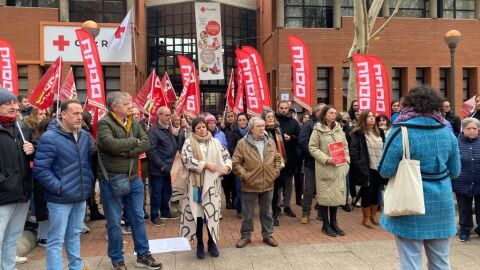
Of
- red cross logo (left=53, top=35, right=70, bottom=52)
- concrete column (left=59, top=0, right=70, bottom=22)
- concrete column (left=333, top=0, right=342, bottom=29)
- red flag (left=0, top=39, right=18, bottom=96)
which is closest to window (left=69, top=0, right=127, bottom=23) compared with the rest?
concrete column (left=59, top=0, right=70, bottom=22)

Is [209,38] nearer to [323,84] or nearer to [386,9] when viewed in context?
[323,84]

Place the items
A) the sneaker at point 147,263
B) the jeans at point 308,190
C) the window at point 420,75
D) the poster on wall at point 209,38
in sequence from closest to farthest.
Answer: the sneaker at point 147,263 → the jeans at point 308,190 → the poster on wall at point 209,38 → the window at point 420,75

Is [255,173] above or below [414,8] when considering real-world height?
below

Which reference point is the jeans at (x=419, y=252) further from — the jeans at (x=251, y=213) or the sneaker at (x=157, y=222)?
the sneaker at (x=157, y=222)

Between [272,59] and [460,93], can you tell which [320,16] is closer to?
[272,59]

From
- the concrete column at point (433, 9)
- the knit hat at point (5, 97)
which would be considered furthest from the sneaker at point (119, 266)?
the concrete column at point (433, 9)

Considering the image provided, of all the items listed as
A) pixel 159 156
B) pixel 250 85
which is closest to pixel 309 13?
pixel 250 85

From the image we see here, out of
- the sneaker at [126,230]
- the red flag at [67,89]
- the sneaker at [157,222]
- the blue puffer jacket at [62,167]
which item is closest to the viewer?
the blue puffer jacket at [62,167]

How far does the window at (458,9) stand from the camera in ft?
74.2

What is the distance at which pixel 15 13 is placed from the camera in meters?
17.9

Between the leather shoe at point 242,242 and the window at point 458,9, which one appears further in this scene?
the window at point 458,9

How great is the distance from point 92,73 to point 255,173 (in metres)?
3.85

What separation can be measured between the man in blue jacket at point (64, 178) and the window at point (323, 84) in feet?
60.1

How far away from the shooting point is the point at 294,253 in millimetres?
5617
